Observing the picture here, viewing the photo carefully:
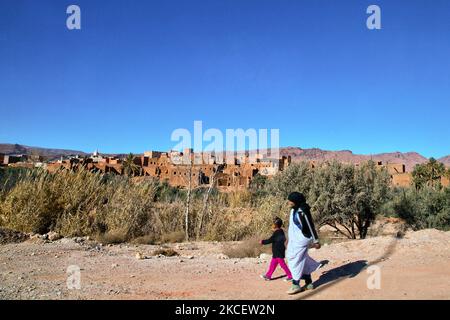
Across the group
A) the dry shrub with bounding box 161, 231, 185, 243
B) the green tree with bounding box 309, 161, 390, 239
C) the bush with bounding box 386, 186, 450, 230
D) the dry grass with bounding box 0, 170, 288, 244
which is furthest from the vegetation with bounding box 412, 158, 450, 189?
the dry shrub with bounding box 161, 231, 185, 243

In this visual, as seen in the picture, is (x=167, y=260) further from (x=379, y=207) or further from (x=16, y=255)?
(x=379, y=207)

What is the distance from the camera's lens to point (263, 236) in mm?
12250

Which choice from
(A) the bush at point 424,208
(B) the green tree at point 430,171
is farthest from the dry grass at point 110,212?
(B) the green tree at point 430,171

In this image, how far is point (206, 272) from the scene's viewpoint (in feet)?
26.7

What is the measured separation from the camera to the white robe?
6.82 metres

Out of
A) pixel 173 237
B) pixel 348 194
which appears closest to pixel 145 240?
pixel 173 237

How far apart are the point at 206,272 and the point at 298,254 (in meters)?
2.04

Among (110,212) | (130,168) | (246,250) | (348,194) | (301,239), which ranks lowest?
(246,250)

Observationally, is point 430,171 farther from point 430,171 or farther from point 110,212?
point 110,212

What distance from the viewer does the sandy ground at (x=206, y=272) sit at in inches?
253

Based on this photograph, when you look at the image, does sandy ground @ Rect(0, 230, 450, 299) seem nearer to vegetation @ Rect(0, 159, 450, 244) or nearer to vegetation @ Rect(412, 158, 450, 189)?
vegetation @ Rect(0, 159, 450, 244)
